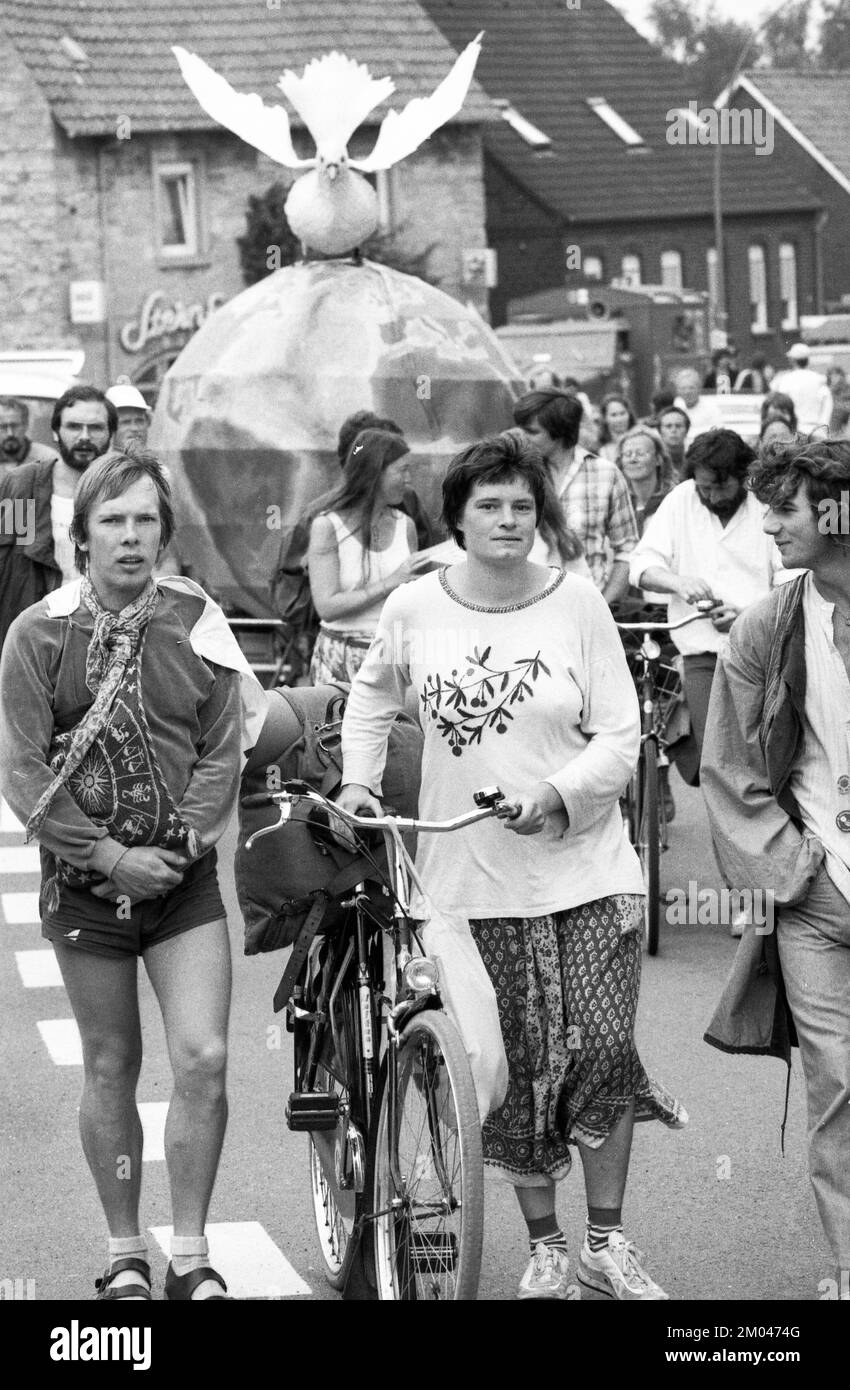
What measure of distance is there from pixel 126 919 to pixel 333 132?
9573 mm

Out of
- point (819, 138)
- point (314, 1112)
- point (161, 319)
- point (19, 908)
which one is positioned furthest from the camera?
point (819, 138)

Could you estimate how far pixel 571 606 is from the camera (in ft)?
17.1

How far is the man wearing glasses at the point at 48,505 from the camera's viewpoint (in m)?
8.97

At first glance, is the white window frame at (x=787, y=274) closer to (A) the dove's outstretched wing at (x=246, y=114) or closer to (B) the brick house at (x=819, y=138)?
(B) the brick house at (x=819, y=138)

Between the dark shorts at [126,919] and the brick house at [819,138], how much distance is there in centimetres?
6611

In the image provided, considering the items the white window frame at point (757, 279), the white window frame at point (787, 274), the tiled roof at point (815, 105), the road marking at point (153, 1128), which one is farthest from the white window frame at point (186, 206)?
the road marking at point (153, 1128)

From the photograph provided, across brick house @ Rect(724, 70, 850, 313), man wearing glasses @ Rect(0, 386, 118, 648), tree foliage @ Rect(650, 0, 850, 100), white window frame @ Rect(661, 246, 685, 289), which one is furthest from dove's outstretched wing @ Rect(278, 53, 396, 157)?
tree foliage @ Rect(650, 0, 850, 100)

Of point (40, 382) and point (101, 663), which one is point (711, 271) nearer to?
point (40, 382)

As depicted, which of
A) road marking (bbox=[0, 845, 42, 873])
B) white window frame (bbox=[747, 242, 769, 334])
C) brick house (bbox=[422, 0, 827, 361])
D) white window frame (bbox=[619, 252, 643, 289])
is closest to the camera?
road marking (bbox=[0, 845, 42, 873])

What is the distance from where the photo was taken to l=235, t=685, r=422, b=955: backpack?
5.12 metres

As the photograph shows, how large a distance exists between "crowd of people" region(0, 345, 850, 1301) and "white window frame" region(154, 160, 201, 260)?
38655 millimetres

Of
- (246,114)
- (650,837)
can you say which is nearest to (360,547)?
(650,837)

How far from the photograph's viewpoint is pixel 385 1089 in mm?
4902

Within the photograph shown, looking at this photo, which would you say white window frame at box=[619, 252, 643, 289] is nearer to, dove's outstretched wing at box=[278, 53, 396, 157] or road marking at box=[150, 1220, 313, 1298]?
dove's outstretched wing at box=[278, 53, 396, 157]
